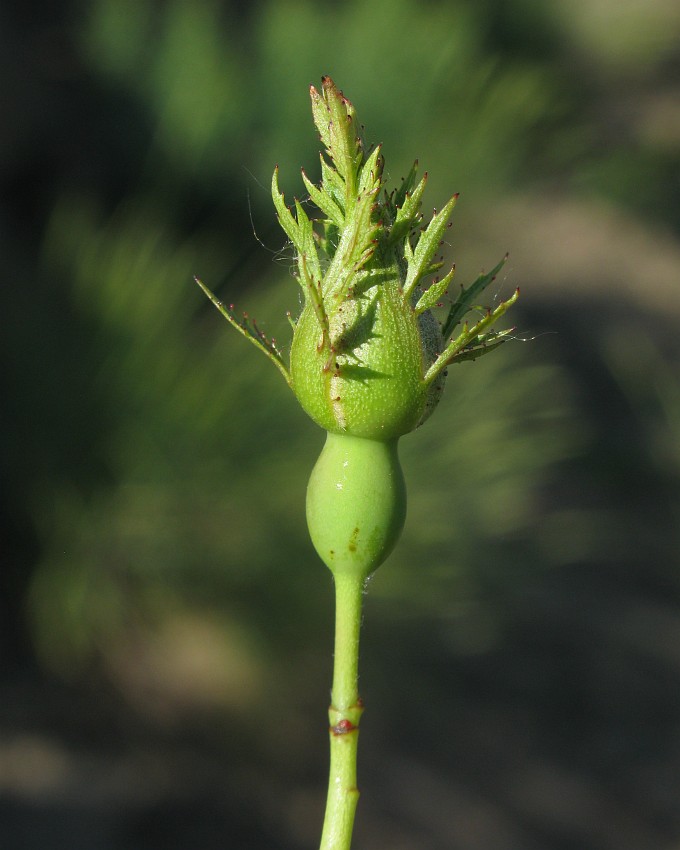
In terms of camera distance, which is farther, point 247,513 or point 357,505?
point 247,513

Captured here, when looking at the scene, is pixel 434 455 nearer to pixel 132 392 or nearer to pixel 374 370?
pixel 132 392

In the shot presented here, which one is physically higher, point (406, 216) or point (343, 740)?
point (406, 216)

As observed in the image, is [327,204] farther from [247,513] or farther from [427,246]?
[247,513]

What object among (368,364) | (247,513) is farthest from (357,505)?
(247,513)

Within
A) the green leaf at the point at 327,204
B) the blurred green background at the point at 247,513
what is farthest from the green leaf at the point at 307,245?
the blurred green background at the point at 247,513

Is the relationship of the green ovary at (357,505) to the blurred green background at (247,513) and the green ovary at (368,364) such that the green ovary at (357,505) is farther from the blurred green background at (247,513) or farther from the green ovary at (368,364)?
the blurred green background at (247,513)

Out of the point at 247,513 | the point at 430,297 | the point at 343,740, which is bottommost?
the point at 343,740
